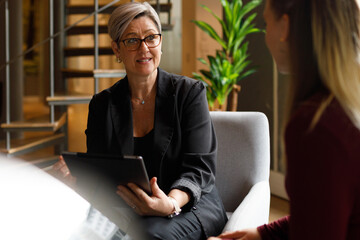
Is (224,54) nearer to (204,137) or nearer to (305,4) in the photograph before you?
(204,137)

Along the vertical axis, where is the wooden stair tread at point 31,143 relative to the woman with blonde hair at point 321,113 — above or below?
below

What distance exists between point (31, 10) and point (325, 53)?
29.5 ft

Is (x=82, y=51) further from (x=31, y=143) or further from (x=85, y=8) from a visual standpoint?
(x=31, y=143)

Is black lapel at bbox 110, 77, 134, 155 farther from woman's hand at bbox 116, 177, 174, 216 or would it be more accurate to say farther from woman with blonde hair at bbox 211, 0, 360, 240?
woman with blonde hair at bbox 211, 0, 360, 240

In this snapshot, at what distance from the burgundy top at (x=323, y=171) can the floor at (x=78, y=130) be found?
2.62m

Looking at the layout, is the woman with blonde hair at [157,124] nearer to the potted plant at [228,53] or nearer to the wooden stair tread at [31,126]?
the potted plant at [228,53]

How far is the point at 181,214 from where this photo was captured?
154cm

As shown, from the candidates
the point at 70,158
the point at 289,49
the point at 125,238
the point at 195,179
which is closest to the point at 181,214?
the point at 195,179

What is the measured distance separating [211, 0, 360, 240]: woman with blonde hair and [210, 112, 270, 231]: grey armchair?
0.97 metres

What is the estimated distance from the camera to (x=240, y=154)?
6.06 feet

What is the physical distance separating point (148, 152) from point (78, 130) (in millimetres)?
5388

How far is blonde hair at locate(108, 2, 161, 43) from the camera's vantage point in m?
1.69

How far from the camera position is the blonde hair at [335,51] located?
78 centimetres

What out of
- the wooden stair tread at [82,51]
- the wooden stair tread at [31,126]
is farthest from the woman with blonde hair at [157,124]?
the wooden stair tread at [82,51]
